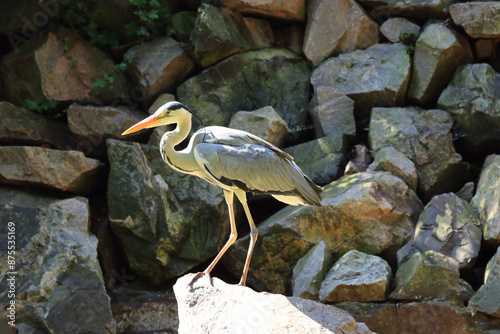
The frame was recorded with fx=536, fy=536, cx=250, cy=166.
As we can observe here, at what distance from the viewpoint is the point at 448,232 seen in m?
5.19

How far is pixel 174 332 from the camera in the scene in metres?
5.61

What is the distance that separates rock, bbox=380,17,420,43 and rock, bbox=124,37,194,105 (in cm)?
254

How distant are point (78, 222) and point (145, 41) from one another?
2.60 meters

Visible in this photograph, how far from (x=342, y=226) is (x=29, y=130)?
3.69m

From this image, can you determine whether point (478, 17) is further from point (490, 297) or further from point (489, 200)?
point (490, 297)

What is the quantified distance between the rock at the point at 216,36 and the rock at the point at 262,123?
3.00ft

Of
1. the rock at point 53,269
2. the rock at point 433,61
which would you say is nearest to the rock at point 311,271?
the rock at point 53,269

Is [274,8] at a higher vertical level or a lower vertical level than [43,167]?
higher

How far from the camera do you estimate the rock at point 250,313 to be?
308 cm

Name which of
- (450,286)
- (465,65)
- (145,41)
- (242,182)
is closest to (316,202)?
(242,182)

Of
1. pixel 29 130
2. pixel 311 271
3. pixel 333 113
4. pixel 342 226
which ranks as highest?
pixel 29 130

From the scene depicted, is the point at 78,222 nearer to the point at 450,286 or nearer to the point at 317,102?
the point at 317,102

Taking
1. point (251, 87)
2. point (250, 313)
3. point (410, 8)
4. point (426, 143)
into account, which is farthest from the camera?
point (251, 87)

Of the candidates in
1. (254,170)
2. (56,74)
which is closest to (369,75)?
(254,170)
